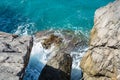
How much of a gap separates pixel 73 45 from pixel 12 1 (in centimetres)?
622

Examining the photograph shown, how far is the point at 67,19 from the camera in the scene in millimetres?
17875

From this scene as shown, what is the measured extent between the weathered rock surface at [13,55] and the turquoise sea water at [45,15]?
21.6 feet

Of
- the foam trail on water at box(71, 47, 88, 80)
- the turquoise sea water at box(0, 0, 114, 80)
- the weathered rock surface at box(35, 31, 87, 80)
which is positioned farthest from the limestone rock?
the turquoise sea water at box(0, 0, 114, 80)

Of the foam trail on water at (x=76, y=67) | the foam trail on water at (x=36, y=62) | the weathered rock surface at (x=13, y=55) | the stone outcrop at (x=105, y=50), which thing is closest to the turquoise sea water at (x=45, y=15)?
the foam trail on water at (x=76, y=67)

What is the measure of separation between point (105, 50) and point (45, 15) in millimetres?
7922

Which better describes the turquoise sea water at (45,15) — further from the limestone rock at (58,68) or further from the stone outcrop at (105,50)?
the stone outcrop at (105,50)

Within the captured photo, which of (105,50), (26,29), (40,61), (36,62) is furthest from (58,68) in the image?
(26,29)

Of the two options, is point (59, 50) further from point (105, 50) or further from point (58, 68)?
point (105, 50)

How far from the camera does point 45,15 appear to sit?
18.4 metres

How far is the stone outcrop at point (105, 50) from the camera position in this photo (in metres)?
10.8

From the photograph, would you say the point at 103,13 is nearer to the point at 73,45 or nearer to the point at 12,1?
the point at 73,45

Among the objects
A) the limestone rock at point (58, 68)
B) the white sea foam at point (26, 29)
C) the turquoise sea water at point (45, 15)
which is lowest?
the limestone rock at point (58, 68)

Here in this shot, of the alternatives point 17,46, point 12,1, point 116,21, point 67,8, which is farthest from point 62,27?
point 17,46

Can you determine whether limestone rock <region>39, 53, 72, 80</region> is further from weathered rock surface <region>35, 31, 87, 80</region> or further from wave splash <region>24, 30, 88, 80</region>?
wave splash <region>24, 30, 88, 80</region>
